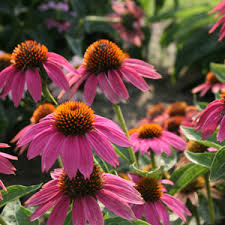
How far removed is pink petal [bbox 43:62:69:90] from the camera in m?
0.85

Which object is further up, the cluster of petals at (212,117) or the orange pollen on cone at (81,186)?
the cluster of petals at (212,117)

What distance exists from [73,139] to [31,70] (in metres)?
0.26

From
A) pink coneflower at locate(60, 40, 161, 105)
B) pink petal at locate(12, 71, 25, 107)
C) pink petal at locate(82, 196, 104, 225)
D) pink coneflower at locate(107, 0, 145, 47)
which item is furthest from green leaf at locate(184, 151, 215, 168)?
pink coneflower at locate(107, 0, 145, 47)

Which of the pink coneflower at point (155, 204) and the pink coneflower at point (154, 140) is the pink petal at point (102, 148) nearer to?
the pink coneflower at point (155, 204)

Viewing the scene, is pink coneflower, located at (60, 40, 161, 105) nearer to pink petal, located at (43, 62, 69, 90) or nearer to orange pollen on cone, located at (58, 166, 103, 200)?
pink petal, located at (43, 62, 69, 90)

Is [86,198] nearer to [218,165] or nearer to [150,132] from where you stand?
[218,165]

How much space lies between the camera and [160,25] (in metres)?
3.76

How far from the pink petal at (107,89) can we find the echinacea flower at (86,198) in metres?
0.17

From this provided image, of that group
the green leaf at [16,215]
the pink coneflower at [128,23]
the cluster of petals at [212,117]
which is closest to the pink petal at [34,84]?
the green leaf at [16,215]

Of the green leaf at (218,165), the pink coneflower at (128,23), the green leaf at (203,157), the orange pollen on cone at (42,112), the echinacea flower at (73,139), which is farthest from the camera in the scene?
the pink coneflower at (128,23)

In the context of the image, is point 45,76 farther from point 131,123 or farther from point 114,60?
point 131,123

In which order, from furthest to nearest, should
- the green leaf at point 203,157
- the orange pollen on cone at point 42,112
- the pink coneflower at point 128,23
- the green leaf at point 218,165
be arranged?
the pink coneflower at point 128,23
the orange pollen on cone at point 42,112
the green leaf at point 203,157
the green leaf at point 218,165

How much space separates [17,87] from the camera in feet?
2.81

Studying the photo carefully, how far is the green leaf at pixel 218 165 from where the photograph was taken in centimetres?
78
